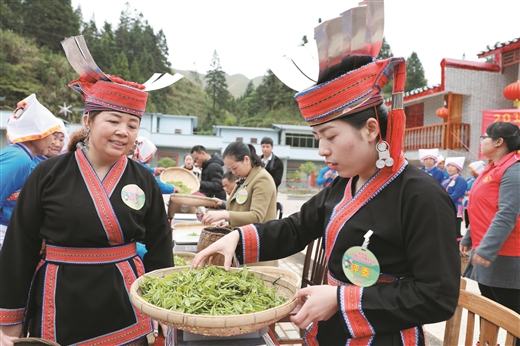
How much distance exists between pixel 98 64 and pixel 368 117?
4043 cm

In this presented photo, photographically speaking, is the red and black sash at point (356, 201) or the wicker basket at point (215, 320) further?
the red and black sash at point (356, 201)

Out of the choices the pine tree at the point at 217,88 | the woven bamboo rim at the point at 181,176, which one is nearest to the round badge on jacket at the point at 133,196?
the woven bamboo rim at the point at 181,176

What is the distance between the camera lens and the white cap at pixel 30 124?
9.06ft

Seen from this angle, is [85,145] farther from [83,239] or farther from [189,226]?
[189,226]

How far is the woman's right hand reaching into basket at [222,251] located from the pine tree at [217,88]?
5931 centimetres

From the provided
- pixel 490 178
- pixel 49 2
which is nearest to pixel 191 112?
pixel 49 2

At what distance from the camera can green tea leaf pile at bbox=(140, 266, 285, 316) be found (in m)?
1.33

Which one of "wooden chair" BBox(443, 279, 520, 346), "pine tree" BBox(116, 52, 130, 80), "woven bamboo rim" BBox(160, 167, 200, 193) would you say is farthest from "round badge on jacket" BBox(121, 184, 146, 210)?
"pine tree" BBox(116, 52, 130, 80)

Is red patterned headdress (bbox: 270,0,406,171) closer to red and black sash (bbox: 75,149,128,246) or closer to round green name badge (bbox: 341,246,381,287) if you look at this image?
round green name badge (bbox: 341,246,381,287)

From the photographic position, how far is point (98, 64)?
36594 mm

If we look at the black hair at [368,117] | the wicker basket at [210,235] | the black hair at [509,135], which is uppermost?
the black hair at [509,135]

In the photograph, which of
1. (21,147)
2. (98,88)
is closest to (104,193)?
(98,88)

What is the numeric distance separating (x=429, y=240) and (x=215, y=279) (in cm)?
83

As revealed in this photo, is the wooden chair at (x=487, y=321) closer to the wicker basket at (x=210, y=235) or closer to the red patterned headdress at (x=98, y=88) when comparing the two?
the wicker basket at (x=210, y=235)
